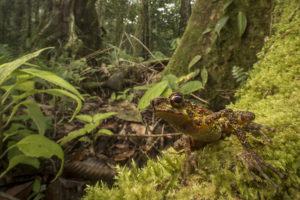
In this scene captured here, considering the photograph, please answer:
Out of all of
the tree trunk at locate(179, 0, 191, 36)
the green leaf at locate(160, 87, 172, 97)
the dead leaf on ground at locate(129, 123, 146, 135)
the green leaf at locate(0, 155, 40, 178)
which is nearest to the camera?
the green leaf at locate(0, 155, 40, 178)

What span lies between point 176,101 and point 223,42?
108 inches

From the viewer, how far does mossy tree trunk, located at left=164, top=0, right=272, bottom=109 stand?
11.3 feet

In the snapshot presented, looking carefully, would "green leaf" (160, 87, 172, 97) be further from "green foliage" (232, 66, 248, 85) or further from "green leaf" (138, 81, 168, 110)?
"green foliage" (232, 66, 248, 85)

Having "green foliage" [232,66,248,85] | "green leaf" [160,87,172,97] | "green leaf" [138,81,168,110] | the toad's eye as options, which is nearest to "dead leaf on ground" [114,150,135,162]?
"green leaf" [138,81,168,110]

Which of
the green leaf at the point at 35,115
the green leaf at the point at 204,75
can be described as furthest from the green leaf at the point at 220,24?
the green leaf at the point at 35,115

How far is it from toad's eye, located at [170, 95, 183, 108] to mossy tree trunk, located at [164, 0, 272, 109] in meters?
2.32

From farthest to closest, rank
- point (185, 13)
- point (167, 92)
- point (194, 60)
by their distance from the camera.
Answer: point (185, 13), point (194, 60), point (167, 92)

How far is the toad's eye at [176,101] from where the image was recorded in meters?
1.56

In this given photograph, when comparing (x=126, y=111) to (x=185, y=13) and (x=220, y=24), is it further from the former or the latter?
(x=185, y=13)

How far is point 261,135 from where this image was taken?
159 cm

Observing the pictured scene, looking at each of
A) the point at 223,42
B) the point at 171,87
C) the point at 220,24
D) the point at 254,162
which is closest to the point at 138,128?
the point at 171,87

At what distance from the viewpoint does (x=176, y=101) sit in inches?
61.5

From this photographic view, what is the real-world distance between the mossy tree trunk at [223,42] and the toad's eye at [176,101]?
2322 mm

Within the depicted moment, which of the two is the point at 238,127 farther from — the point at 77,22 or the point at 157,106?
the point at 77,22
